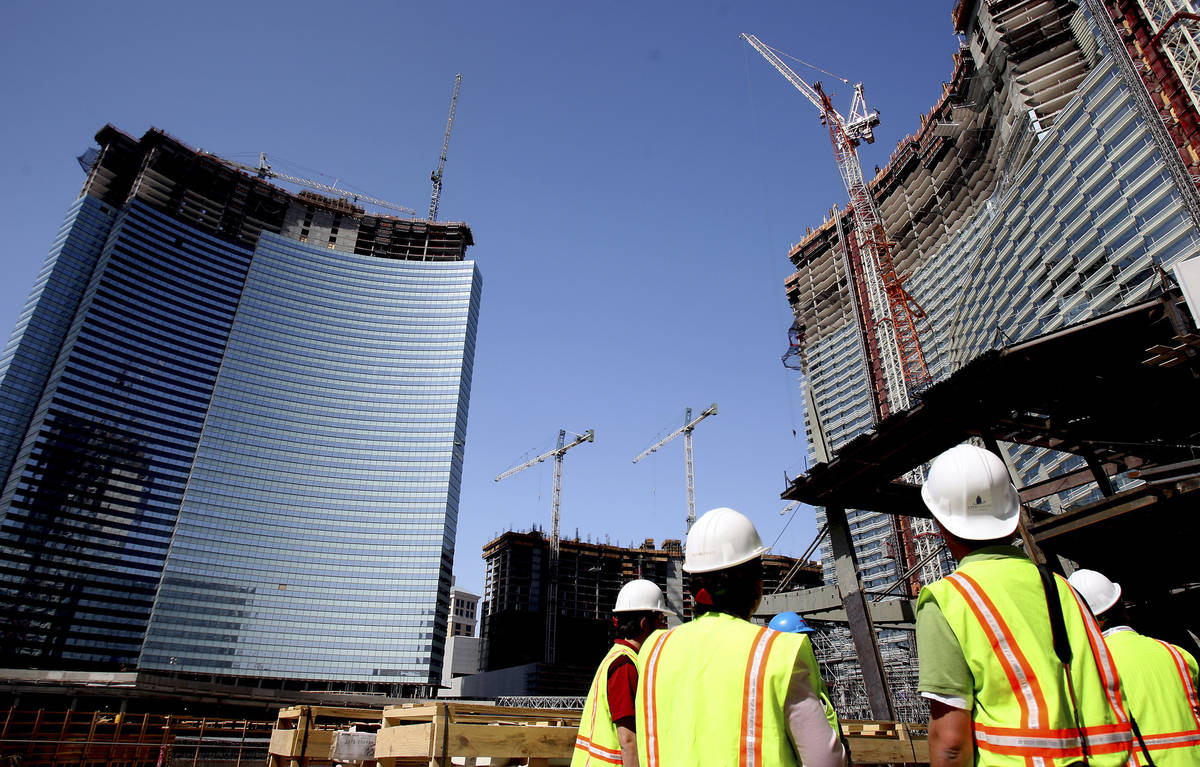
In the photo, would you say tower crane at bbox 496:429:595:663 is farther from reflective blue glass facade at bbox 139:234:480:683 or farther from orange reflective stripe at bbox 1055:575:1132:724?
orange reflective stripe at bbox 1055:575:1132:724

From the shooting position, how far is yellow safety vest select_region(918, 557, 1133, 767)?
2059 mm

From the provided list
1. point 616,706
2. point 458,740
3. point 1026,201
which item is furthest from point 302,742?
point 1026,201

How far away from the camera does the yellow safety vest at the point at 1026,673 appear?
6.75 ft

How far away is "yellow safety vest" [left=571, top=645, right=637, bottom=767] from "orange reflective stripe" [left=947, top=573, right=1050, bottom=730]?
1638 millimetres

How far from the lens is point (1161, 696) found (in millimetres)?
3238

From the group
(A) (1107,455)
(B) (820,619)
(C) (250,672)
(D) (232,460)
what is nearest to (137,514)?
(D) (232,460)

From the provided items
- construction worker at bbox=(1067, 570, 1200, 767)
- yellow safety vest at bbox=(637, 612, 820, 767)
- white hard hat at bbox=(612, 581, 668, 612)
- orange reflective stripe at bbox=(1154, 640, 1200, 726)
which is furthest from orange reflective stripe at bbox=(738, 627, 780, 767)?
A: orange reflective stripe at bbox=(1154, 640, 1200, 726)

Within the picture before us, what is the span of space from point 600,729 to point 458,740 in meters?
1.44

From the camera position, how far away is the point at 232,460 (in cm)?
10950

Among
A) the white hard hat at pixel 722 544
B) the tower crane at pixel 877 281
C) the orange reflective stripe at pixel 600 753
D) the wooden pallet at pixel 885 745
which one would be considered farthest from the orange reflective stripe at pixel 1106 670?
the tower crane at pixel 877 281

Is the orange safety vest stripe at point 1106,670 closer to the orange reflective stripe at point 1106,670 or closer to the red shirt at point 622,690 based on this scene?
the orange reflective stripe at point 1106,670

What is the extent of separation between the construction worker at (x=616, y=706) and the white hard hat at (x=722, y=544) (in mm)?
601

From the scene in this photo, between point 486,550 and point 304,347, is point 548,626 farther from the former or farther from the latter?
point 304,347

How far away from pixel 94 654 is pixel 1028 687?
432 ft
